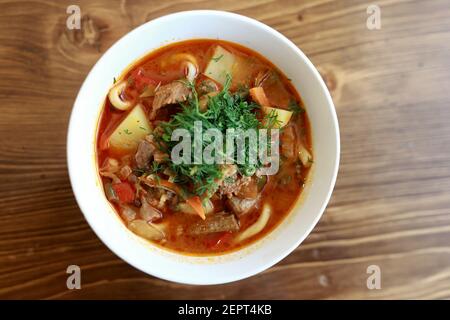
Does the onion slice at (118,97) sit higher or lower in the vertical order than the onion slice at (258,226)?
higher

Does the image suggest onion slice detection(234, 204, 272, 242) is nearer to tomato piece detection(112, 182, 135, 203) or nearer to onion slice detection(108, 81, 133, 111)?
tomato piece detection(112, 182, 135, 203)

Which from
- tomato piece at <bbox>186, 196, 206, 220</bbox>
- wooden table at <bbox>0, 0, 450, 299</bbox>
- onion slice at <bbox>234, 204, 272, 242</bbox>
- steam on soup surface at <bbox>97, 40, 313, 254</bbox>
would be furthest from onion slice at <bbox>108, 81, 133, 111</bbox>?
onion slice at <bbox>234, 204, 272, 242</bbox>

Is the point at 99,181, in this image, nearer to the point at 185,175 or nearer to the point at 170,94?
the point at 185,175

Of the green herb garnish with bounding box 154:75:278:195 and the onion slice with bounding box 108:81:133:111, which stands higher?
the onion slice with bounding box 108:81:133:111

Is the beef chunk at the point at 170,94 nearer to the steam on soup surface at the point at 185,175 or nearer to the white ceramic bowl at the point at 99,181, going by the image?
the steam on soup surface at the point at 185,175

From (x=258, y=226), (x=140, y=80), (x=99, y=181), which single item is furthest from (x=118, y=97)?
(x=258, y=226)

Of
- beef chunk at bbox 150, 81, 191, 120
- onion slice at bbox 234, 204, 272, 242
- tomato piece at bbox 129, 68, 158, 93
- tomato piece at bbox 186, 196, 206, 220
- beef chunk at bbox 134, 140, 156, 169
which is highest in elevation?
tomato piece at bbox 129, 68, 158, 93

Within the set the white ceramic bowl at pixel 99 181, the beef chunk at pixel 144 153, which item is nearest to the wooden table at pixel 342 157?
the white ceramic bowl at pixel 99 181
